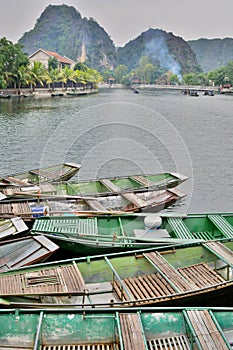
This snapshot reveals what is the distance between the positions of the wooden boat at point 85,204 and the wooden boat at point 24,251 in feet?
5.18

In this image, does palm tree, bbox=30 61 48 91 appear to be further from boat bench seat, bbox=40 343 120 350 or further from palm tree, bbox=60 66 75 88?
boat bench seat, bbox=40 343 120 350

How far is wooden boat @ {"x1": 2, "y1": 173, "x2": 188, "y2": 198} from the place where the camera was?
42.7 ft

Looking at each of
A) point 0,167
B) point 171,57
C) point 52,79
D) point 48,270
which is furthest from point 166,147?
point 171,57

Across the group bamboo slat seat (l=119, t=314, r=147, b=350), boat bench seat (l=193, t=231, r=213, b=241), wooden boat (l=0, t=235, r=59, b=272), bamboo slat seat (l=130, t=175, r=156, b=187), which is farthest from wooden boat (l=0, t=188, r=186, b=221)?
bamboo slat seat (l=119, t=314, r=147, b=350)

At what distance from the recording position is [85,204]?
40.9 feet

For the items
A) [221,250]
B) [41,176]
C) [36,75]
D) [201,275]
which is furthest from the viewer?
[36,75]

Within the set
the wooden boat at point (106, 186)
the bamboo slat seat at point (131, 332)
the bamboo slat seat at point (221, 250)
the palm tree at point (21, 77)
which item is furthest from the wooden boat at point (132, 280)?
the palm tree at point (21, 77)

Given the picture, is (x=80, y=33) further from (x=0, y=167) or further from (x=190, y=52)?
(x=0, y=167)

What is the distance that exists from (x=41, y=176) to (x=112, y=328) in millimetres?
9769

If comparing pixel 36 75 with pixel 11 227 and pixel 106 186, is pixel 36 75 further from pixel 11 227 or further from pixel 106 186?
pixel 11 227

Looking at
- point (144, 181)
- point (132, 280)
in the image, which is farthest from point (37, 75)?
point (132, 280)

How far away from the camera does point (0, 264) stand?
891 cm

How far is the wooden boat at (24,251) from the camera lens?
29.0 feet

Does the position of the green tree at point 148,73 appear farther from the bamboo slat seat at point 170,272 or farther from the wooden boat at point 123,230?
the bamboo slat seat at point 170,272
